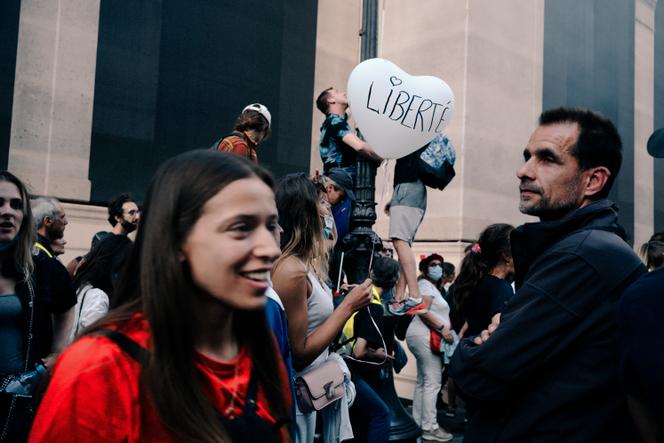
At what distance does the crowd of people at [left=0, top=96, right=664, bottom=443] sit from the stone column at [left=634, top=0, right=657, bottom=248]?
13019 millimetres

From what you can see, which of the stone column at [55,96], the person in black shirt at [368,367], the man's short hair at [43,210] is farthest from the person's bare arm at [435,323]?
the stone column at [55,96]

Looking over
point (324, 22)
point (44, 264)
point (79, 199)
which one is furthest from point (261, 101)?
point (44, 264)

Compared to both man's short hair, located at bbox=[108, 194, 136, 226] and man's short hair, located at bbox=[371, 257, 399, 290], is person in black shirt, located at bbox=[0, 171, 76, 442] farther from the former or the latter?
man's short hair, located at bbox=[371, 257, 399, 290]

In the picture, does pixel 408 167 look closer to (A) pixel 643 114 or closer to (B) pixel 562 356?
(B) pixel 562 356

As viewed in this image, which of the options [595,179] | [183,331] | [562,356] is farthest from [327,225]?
[183,331]

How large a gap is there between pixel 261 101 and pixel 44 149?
11.6 feet

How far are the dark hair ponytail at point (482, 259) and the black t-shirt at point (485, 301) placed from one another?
0.22ft

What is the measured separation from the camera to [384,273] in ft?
16.8

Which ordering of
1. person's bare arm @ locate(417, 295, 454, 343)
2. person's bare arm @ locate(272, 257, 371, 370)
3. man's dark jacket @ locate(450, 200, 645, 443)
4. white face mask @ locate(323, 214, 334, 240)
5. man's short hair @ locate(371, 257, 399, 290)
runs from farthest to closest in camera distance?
person's bare arm @ locate(417, 295, 454, 343)
man's short hair @ locate(371, 257, 399, 290)
white face mask @ locate(323, 214, 334, 240)
person's bare arm @ locate(272, 257, 371, 370)
man's dark jacket @ locate(450, 200, 645, 443)

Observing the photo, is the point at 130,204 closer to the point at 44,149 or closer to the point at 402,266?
the point at 44,149

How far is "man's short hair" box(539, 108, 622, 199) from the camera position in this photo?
2232mm

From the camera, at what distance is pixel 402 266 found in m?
5.42

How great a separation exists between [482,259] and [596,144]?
2.37 m

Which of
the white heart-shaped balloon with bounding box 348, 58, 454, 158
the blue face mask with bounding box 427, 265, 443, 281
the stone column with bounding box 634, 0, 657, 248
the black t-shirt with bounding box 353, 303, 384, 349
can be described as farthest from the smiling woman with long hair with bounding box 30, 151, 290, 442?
the stone column with bounding box 634, 0, 657, 248
